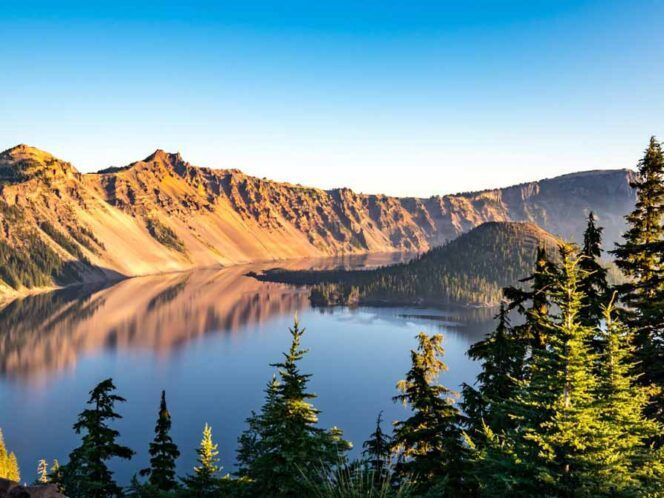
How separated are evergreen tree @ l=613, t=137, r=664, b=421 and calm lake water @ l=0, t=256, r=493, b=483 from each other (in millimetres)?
60868

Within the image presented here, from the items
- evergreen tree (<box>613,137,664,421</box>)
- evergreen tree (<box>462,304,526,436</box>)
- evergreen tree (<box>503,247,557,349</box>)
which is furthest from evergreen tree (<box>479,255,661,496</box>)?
evergreen tree (<box>462,304,526,436</box>)

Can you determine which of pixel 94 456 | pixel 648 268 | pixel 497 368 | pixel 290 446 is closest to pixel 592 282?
pixel 648 268

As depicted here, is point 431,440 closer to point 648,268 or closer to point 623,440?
point 623,440

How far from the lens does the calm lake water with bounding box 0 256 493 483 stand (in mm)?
86500

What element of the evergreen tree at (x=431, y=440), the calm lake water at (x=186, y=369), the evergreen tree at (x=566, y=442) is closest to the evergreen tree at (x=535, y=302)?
the evergreen tree at (x=431, y=440)

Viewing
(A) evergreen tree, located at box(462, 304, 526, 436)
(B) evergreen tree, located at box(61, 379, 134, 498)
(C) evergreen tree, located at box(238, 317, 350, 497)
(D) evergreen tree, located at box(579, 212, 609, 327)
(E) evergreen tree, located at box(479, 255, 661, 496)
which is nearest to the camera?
(E) evergreen tree, located at box(479, 255, 661, 496)

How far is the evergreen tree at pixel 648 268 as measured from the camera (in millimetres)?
23281

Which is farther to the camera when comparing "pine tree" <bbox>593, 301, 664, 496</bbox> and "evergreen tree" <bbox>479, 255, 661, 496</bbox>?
"evergreen tree" <bbox>479, 255, 661, 496</bbox>

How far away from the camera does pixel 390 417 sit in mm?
93500

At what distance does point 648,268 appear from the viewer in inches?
1093

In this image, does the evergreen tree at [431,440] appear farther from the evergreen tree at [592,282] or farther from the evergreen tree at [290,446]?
the evergreen tree at [592,282]

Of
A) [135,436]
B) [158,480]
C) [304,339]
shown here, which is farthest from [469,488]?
[304,339]

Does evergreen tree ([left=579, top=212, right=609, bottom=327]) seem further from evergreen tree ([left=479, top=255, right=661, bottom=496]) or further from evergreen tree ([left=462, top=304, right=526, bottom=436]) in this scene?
evergreen tree ([left=479, top=255, right=661, bottom=496])

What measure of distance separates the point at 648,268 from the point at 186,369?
116 m
